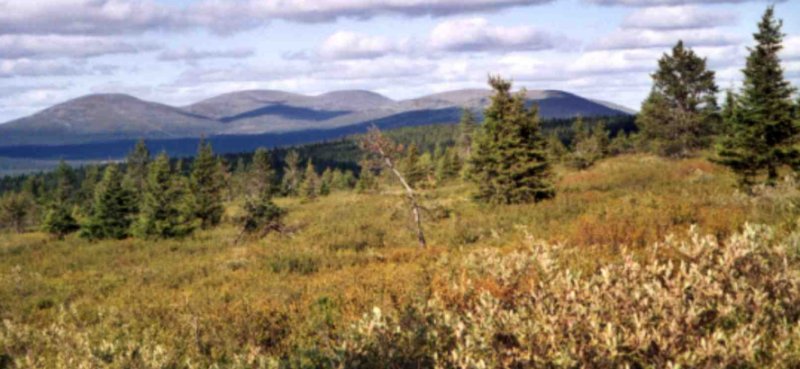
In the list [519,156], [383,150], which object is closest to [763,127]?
[519,156]

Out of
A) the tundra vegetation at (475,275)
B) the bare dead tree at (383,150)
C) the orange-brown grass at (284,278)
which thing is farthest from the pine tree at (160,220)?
the bare dead tree at (383,150)

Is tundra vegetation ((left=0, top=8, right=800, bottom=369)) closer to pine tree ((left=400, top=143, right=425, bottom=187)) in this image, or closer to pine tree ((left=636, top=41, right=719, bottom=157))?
pine tree ((left=636, top=41, right=719, bottom=157))

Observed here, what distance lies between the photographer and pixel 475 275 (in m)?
7.84

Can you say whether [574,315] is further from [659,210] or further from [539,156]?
[539,156]

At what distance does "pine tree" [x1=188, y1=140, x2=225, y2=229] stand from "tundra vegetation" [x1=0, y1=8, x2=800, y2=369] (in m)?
0.21

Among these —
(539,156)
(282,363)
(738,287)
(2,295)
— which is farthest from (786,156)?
(2,295)

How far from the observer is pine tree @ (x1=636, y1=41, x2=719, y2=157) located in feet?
151

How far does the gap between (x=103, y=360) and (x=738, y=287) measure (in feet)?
16.1

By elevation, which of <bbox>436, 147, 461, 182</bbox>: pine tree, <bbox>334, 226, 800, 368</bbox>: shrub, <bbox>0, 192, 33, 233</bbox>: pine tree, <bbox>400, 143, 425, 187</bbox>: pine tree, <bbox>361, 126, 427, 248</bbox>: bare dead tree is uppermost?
<bbox>361, 126, 427, 248</bbox>: bare dead tree

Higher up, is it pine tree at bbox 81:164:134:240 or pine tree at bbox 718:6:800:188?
pine tree at bbox 718:6:800:188

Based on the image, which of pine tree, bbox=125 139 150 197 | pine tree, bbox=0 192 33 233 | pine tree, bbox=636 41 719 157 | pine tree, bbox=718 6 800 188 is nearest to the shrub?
pine tree, bbox=718 6 800 188

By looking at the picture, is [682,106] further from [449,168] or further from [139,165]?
[139,165]

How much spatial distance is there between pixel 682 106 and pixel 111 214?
148ft

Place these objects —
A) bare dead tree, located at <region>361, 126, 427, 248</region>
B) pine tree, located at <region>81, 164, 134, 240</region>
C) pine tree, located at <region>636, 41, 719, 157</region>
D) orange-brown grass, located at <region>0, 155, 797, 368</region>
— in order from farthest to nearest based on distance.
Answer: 1. pine tree, located at <region>636, 41, 719, 157</region>
2. pine tree, located at <region>81, 164, 134, 240</region>
3. bare dead tree, located at <region>361, 126, 427, 248</region>
4. orange-brown grass, located at <region>0, 155, 797, 368</region>
